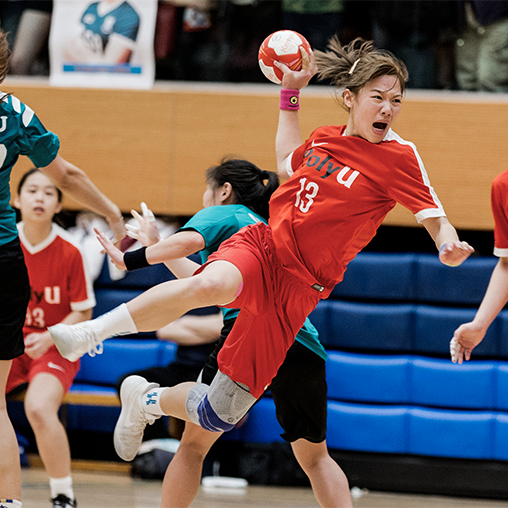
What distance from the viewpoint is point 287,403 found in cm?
314

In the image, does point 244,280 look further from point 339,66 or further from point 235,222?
point 339,66

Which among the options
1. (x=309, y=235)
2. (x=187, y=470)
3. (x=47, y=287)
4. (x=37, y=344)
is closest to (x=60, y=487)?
(x=37, y=344)

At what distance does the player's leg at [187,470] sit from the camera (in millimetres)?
3094

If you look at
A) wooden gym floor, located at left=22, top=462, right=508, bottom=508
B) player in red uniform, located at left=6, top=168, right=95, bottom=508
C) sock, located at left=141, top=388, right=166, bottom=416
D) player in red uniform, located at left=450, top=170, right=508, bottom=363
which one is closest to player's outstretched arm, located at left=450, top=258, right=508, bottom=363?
player in red uniform, located at left=450, top=170, right=508, bottom=363

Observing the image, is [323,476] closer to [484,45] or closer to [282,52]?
[282,52]

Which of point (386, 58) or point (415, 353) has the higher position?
point (386, 58)

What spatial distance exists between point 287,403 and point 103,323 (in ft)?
3.16

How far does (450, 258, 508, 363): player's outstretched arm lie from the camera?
10.3 feet

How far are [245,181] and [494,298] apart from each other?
3.98 ft

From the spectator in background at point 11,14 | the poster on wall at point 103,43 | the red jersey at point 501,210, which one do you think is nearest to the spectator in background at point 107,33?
the poster on wall at point 103,43

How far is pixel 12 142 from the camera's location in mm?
2797

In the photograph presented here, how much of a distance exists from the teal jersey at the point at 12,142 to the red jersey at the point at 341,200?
98cm

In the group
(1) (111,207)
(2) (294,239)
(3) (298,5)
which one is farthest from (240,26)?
(2) (294,239)

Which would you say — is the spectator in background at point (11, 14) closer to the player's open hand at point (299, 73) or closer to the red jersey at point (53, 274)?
the red jersey at point (53, 274)
